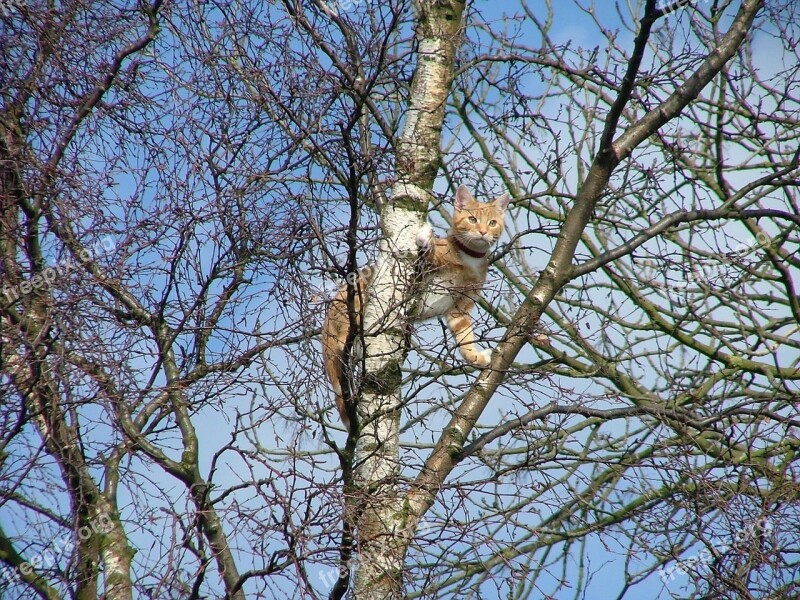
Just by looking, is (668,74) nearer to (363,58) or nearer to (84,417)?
(363,58)

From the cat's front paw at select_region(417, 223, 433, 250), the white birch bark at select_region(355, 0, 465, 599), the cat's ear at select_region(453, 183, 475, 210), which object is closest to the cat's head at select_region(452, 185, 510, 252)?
the cat's ear at select_region(453, 183, 475, 210)

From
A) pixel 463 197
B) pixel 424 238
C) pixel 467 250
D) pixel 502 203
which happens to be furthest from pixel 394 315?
pixel 502 203

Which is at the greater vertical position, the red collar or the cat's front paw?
the red collar

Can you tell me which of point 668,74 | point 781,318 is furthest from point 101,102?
point 781,318

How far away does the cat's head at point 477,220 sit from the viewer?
7.52 metres

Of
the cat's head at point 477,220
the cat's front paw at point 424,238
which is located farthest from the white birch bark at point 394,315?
the cat's head at point 477,220

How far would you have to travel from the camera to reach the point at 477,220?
7.61 metres

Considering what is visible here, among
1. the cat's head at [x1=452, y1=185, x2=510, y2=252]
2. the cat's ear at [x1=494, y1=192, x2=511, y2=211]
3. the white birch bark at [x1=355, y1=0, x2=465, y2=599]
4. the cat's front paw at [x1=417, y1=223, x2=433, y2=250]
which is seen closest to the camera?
the white birch bark at [x1=355, y1=0, x2=465, y2=599]

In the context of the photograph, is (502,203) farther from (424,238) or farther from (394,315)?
(394,315)

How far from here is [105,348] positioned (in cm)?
507

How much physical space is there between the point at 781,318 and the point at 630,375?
1.68 metres

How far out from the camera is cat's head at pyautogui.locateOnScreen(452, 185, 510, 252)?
7516 mm

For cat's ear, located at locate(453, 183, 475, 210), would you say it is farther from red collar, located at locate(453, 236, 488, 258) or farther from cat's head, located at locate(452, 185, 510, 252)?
red collar, located at locate(453, 236, 488, 258)

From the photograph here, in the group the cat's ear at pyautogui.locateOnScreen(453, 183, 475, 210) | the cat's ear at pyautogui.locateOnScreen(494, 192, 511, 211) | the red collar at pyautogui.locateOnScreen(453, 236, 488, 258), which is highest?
the cat's ear at pyautogui.locateOnScreen(453, 183, 475, 210)
